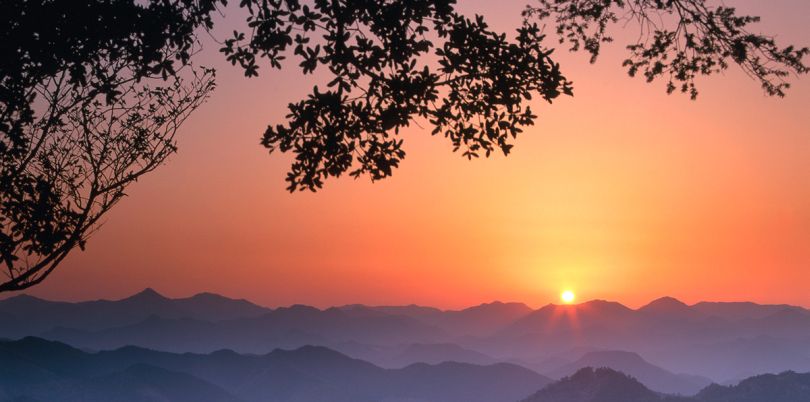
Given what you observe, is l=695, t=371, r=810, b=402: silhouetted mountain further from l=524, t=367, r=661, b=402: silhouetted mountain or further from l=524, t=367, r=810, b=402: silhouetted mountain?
l=524, t=367, r=661, b=402: silhouetted mountain

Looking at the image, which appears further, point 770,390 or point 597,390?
point 597,390

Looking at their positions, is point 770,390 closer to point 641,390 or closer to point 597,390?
point 641,390

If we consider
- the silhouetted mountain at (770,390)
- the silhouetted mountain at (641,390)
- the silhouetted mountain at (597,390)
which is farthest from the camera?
the silhouetted mountain at (597,390)

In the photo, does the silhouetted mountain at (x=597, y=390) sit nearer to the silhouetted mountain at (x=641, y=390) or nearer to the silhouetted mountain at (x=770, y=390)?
the silhouetted mountain at (x=641, y=390)

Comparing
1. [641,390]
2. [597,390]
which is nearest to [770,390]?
A: [641,390]

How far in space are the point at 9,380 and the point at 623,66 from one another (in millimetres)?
209584

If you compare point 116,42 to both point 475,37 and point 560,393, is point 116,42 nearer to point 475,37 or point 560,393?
point 475,37

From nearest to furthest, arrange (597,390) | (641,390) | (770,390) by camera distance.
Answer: (770,390) < (641,390) < (597,390)

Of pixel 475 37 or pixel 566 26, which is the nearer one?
pixel 475 37

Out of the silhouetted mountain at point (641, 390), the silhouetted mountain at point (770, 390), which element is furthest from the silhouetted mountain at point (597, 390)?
the silhouetted mountain at point (770, 390)

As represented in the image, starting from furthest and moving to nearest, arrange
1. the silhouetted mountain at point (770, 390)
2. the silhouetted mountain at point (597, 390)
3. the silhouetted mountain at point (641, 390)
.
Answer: the silhouetted mountain at point (597, 390) < the silhouetted mountain at point (641, 390) < the silhouetted mountain at point (770, 390)

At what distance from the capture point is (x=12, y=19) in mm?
13461

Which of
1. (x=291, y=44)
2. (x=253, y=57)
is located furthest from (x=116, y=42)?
(x=291, y=44)

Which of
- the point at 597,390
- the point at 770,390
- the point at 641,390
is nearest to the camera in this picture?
the point at 770,390
